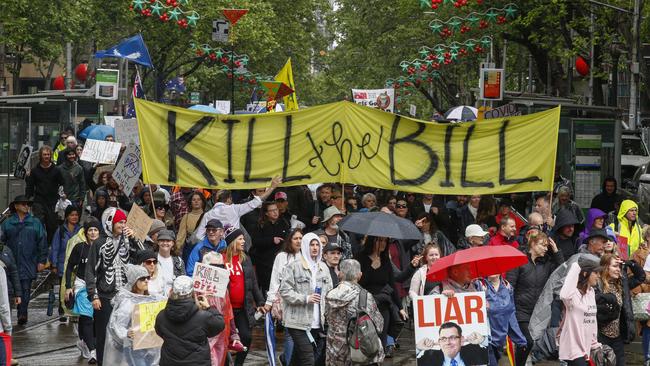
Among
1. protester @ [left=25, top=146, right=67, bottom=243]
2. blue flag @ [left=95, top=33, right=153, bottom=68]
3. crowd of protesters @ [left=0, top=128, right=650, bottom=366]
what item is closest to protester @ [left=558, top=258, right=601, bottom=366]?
crowd of protesters @ [left=0, top=128, right=650, bottom=366]

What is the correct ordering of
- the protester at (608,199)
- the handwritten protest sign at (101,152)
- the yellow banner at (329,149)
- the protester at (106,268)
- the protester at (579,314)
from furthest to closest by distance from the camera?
the handwritten protest sign at (101,152) → the protester at (608,199) → the yellow banner at (329,149) → the protester at (106,268) → the protester at (579,314)

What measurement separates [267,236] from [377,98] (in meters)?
30.9

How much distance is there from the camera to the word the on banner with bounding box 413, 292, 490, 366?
10594mm

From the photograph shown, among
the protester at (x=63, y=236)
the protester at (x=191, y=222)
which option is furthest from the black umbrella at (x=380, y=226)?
the protester at (x=63, y=236)

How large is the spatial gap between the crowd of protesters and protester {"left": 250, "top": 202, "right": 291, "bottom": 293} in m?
0.02

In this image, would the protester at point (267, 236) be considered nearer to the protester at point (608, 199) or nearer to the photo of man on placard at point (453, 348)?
the photo of man on placard at point (453, 348)

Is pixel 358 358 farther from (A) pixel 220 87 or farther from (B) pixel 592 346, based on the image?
(A) pixel 220 87

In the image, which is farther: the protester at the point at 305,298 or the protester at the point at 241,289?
the protester at the point at 241,289

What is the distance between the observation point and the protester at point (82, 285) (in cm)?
1391

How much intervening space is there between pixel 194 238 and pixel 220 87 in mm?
54825

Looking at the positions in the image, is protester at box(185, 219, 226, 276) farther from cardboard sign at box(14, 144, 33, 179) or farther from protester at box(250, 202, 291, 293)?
cardboard sign at box(14, 144, 33, 179)

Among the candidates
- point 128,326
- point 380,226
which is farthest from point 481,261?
point 128,326

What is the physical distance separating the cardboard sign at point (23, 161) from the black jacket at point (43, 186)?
425 cm

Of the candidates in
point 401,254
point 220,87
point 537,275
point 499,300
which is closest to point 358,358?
point 499,300
